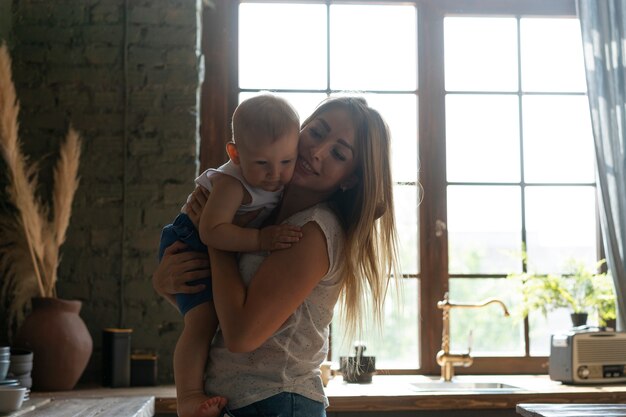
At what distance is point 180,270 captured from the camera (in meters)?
1.83

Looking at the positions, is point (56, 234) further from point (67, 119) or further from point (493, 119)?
point (493, 119)

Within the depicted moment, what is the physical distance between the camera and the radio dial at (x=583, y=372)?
3917 mm

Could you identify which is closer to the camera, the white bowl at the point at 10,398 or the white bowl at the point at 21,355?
the white bowl at the point at 10,398

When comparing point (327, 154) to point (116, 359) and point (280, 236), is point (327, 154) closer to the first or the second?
point (280, 236)

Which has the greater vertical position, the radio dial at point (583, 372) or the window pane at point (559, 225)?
the window pane at point (559, 225)

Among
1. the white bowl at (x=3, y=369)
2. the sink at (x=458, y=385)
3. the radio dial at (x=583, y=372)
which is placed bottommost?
the sink at (x=458, y=385)

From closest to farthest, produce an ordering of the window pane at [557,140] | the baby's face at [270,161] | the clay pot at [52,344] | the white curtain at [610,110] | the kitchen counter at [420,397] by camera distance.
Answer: the baby's face at [270,161] < the kitchen counter at [420,397] < the clay pot at [52,344] < the white curtain at [610,110] < the window pane at [557,140]

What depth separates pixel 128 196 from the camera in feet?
13.2

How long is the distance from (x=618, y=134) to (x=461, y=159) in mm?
780

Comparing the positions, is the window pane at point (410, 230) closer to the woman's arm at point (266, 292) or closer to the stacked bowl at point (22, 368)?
the stacked bowl at point (22, 368)

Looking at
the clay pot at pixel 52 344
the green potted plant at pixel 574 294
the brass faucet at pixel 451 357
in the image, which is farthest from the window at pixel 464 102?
the clay pot at pixel 52 344

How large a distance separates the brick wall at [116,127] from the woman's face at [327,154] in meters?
2.18

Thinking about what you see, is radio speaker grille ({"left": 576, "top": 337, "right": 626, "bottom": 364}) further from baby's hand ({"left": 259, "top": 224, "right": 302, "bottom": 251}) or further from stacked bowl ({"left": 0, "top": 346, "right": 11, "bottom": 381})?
baby's hand ({"left": 259, "top": 224, "right": 302, "bottom": 251})

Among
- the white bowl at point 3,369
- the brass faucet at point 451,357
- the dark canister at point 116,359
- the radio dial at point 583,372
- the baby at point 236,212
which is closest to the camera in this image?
the baby at point 236,212
